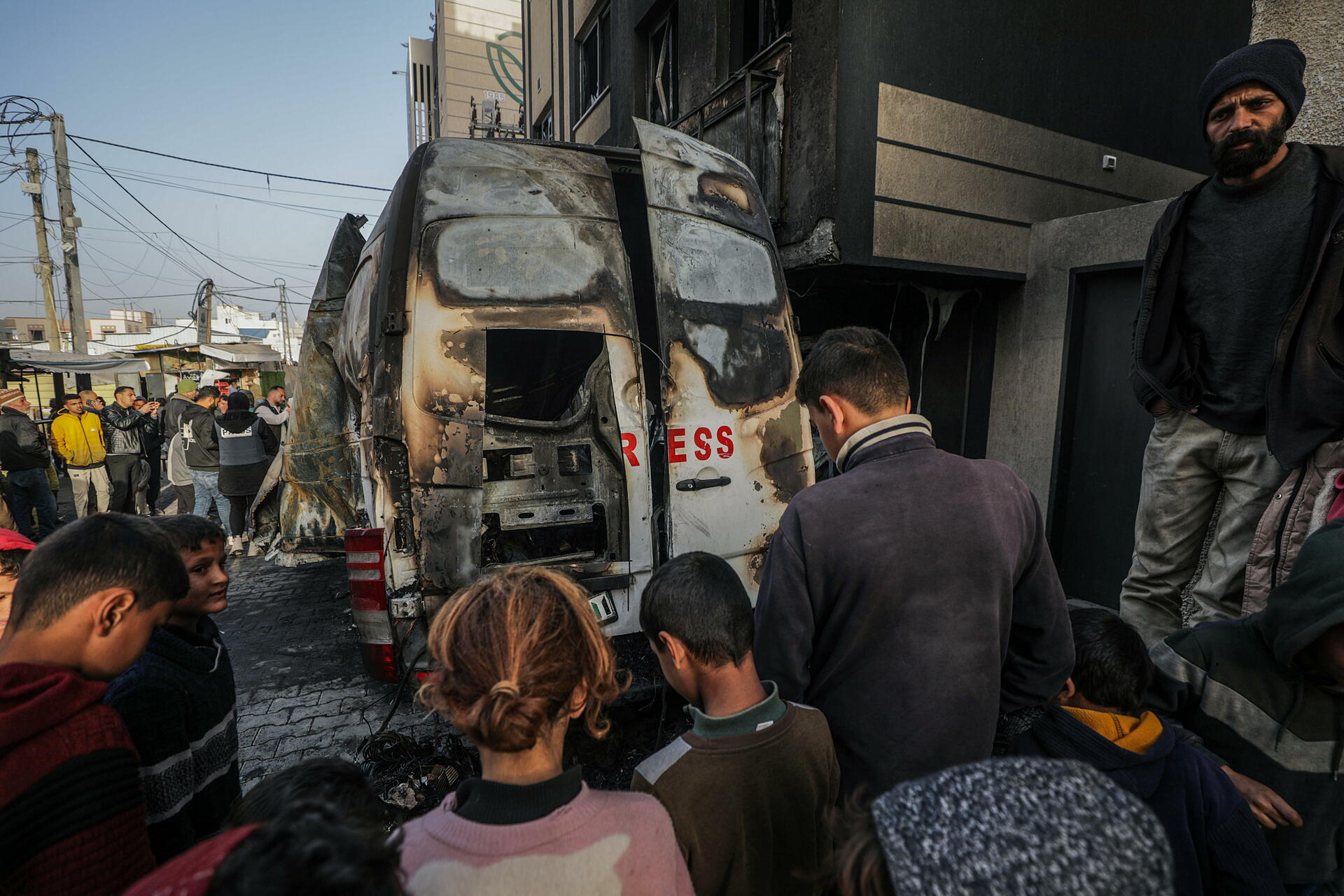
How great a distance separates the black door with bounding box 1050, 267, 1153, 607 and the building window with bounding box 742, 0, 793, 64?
320cm

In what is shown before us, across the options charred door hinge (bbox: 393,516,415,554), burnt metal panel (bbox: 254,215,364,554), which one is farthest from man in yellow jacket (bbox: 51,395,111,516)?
charred door hinge (bbox: 393,516,415,554)

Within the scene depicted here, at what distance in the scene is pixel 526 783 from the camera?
39.4 inches

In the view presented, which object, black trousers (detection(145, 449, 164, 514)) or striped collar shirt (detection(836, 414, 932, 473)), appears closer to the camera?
striped collar shirt (detection(836, 414, 932, 473))

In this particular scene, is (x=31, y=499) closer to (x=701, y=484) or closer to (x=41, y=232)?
(x=701, y=484)

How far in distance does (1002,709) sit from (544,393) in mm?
3639

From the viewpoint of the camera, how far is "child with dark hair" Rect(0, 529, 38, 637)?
6.48ft

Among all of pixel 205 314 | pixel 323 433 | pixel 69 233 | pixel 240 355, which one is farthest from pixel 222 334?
pixel 323 433

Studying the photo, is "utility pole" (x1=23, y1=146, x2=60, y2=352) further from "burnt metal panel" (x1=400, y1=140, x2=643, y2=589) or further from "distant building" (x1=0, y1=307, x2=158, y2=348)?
"burnt metal panel" (x1=400, y1=140, x2=643, y2=589)

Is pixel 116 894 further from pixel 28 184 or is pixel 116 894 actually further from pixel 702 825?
pixel 28 184

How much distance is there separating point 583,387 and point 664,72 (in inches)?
247

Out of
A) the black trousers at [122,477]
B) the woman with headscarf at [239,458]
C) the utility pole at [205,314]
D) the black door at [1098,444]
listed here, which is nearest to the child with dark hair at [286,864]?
the black door at [1098,444]

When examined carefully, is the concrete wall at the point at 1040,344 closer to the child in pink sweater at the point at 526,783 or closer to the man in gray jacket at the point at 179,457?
the child in pink sweater at the point at 526,783

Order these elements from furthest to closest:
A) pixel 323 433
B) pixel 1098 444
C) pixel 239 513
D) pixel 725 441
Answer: pixel 239 513 → pixel 1098 444 → pixel 323 433 → pixel 725 441

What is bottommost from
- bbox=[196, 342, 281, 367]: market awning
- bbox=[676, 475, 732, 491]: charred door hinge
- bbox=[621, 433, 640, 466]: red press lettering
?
bbox=[676, 475, 732, 491]: charred door hinge
